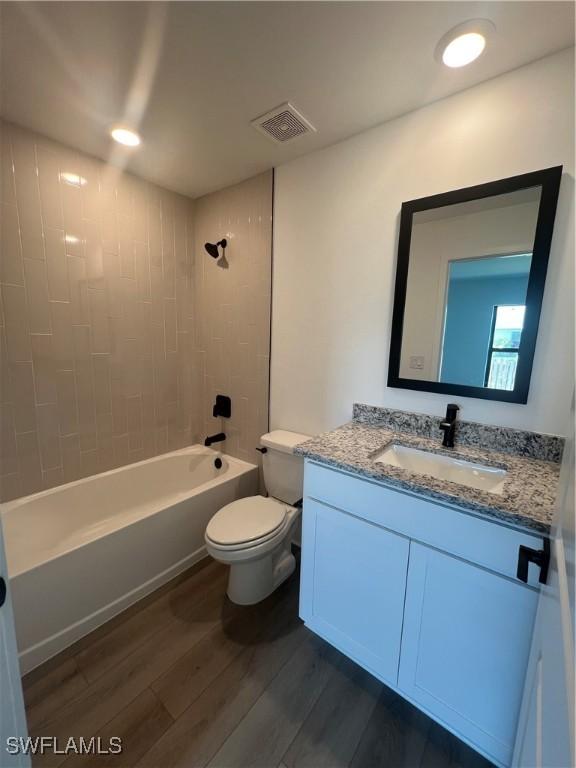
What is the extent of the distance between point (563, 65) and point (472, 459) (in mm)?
1455

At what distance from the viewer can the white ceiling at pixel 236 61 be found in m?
0.98

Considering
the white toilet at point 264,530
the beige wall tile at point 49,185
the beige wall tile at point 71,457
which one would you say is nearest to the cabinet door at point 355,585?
the white toilet at point 264,530

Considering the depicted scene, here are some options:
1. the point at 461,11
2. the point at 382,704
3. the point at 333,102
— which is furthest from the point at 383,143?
the point at 382,704

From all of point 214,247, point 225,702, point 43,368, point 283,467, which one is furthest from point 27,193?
point 225,702

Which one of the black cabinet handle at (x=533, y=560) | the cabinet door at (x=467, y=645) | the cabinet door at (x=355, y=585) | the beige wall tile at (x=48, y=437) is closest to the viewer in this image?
the black cabinet handle at (x=533, y=560)

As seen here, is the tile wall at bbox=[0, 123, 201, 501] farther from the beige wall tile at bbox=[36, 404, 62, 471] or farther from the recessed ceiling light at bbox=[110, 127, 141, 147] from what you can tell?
the recessed ceiling light at bbox=[110, 127, 141, 147]

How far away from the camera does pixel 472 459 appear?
1271 millimetres

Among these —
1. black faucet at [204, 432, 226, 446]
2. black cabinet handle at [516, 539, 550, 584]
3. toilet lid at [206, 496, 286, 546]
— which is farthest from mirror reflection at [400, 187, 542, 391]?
black faucet at [204, 432, 226, 446]

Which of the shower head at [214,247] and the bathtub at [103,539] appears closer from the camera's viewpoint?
the bathtub at [103,539]

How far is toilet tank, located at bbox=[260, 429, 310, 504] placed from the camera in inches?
71.6

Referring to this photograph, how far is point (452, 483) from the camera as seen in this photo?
1.03m

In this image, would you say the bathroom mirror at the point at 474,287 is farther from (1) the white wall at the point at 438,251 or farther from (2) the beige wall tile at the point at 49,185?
(2) the beige wall tile at the point at 49,185

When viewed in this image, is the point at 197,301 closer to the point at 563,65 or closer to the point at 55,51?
the point at 55,51

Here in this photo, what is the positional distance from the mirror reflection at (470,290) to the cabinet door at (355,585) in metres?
0.77
